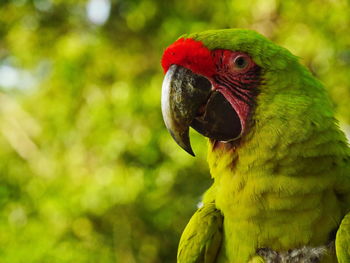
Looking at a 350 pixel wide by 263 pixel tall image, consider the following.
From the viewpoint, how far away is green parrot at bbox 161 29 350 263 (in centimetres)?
143

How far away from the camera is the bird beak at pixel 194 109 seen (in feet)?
4.99

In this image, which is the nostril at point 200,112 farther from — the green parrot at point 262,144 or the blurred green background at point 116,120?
the blurred green background at point 116,120

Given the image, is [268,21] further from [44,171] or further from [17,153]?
[17,153]

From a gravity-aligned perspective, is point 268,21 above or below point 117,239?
above

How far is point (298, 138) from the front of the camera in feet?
4.66

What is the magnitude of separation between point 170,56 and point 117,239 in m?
3.39

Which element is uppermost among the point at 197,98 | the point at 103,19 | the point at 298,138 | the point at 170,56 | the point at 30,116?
the point at 103,19

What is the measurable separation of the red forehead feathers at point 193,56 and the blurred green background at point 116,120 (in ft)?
6.22

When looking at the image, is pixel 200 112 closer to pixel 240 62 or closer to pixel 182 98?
pixel 182 98

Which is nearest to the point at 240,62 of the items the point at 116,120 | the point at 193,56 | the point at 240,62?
the point at 240,62

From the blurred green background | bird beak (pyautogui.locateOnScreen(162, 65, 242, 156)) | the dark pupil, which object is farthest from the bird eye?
the blurred green background

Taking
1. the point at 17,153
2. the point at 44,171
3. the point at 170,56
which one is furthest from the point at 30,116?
the point at 170,56

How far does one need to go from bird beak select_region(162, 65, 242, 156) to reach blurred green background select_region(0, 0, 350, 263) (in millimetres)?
1882

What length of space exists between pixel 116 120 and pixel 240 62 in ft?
8.45
